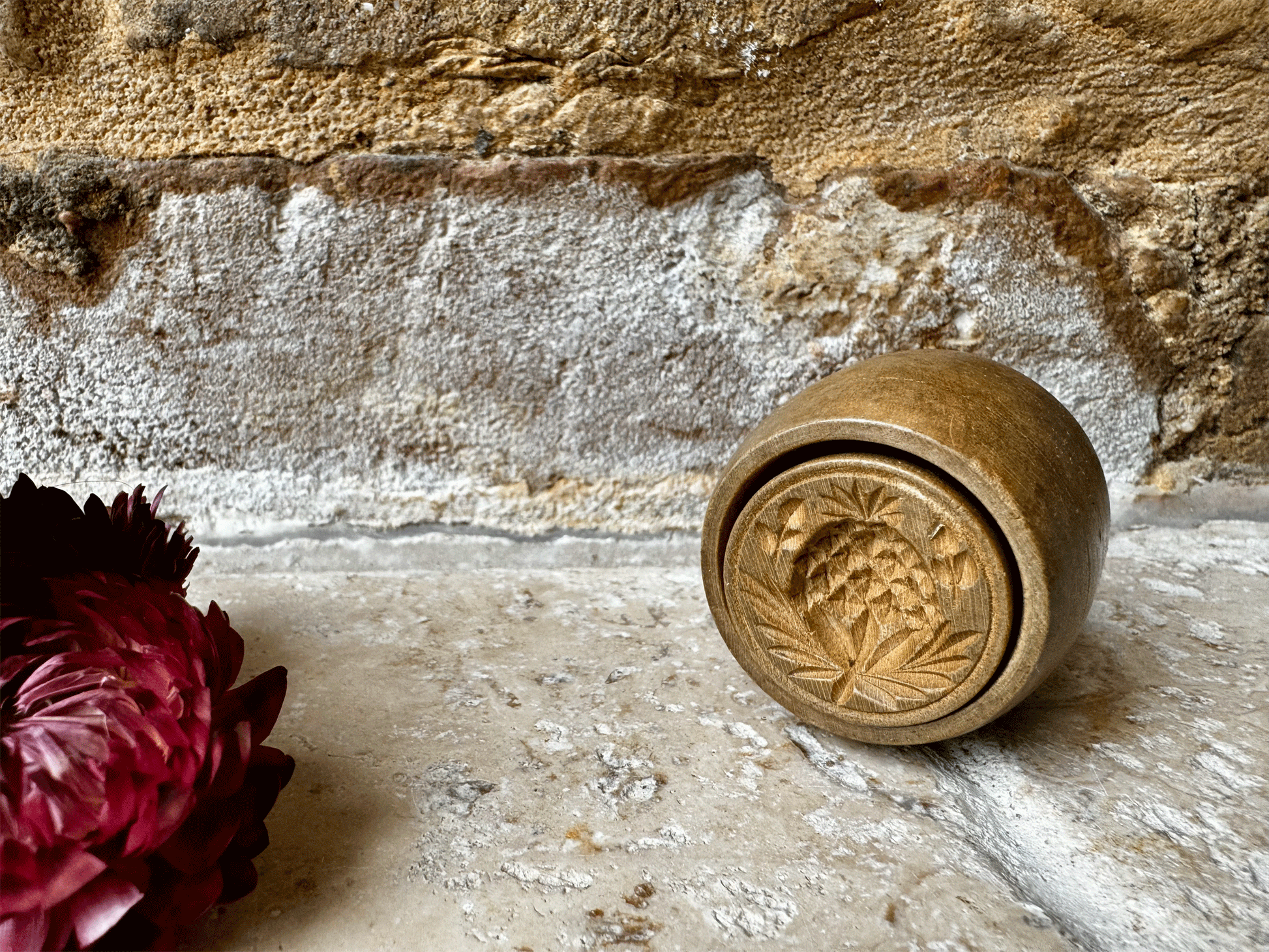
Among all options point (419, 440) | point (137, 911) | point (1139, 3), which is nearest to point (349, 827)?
point (137, 911)

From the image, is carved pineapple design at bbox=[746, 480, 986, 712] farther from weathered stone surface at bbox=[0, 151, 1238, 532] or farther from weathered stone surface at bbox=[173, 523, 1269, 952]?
weathered stone surface at bbox=[0, 151, 1238, 532]

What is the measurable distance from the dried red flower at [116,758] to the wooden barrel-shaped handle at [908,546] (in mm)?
348

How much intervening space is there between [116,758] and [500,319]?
0.66m

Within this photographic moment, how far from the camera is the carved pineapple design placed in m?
0.65

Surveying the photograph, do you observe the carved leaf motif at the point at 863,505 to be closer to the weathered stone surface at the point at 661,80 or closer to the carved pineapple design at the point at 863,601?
the carved pineapple design at the point at 863,601

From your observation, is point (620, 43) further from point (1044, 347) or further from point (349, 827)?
point (349, 827)

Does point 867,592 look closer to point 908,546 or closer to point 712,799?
point 908,546

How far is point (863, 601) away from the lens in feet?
2.24

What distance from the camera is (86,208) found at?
982mm

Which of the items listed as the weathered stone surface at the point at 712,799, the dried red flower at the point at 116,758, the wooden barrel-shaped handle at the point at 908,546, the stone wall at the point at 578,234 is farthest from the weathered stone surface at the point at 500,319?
the dried red flower at the point at 116,758

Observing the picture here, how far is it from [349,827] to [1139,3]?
1027 millimetres

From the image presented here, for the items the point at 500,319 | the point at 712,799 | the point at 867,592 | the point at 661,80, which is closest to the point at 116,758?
the point at 712,799

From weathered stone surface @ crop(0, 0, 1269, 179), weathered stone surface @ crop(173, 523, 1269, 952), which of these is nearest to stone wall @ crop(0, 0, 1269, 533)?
weathered stone surface @ crop(0, 0, 1269, 179)

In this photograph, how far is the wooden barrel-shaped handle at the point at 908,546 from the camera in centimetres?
Result: 62
